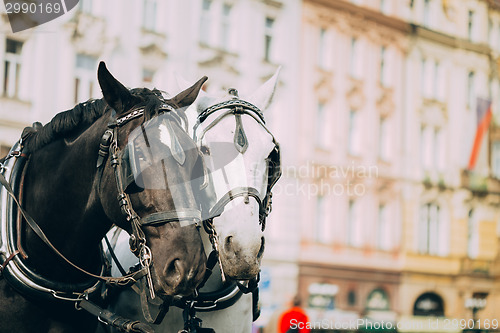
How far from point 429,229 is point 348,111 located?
6701 millimetres

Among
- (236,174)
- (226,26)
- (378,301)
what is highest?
(226,26)

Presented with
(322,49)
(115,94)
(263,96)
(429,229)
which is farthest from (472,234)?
(115,94)

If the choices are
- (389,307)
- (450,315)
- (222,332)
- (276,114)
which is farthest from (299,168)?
(222,332)

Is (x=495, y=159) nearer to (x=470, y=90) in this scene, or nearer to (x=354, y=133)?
(x=470, y=90)

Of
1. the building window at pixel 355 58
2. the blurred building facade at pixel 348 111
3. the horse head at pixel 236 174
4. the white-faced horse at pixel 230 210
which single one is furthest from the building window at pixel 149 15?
the horse head at pixel 236 174

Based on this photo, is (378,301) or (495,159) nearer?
(378,301)

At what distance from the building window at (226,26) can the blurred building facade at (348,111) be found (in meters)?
0.06

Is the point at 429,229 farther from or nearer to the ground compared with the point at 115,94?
farther from the ground

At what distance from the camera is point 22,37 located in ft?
63.4

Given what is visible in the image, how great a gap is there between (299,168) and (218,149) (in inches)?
900

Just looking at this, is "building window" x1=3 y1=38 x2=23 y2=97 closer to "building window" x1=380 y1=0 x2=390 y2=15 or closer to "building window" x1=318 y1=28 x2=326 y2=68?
"building window" x1=318 y1=28 x2=326 y2=68

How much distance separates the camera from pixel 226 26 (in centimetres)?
2534

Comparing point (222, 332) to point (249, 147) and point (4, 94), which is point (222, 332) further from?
point (4, 94)

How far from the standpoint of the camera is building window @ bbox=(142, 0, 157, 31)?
22.8 metres
